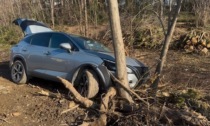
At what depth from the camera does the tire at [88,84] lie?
9.37 metres

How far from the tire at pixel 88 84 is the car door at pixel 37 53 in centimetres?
160

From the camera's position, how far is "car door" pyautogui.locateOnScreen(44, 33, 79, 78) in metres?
10.2

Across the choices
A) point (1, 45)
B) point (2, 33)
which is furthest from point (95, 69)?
point (2, 33)

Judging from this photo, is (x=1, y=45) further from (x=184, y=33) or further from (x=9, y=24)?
(x=184, y=33)

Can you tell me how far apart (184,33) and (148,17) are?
2.02m

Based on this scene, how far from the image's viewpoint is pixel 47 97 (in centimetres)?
998

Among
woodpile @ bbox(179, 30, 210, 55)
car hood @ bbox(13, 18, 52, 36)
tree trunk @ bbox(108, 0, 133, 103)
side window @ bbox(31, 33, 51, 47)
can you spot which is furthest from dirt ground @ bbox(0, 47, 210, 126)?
car hood @ bbox(13, 18, 52, 36)

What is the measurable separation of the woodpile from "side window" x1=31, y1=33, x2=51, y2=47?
6843 mm

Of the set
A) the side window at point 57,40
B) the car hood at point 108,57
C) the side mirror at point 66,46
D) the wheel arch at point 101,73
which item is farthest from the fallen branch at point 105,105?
the side window at point 57,40

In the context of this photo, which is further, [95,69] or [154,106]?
[95,69]

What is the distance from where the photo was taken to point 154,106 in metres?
8.30

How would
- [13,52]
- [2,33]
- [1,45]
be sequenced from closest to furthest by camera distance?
[13,52] → [1,45] → [2,33]

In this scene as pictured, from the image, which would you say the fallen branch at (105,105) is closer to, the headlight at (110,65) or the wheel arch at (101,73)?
the wheel arch at (101,73)

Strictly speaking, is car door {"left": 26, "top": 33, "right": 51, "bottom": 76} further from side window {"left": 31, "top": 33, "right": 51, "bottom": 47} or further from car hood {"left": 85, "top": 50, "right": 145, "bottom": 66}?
car hood {"left": 85, "top": 50, "right": 145, "bottom": 66}
